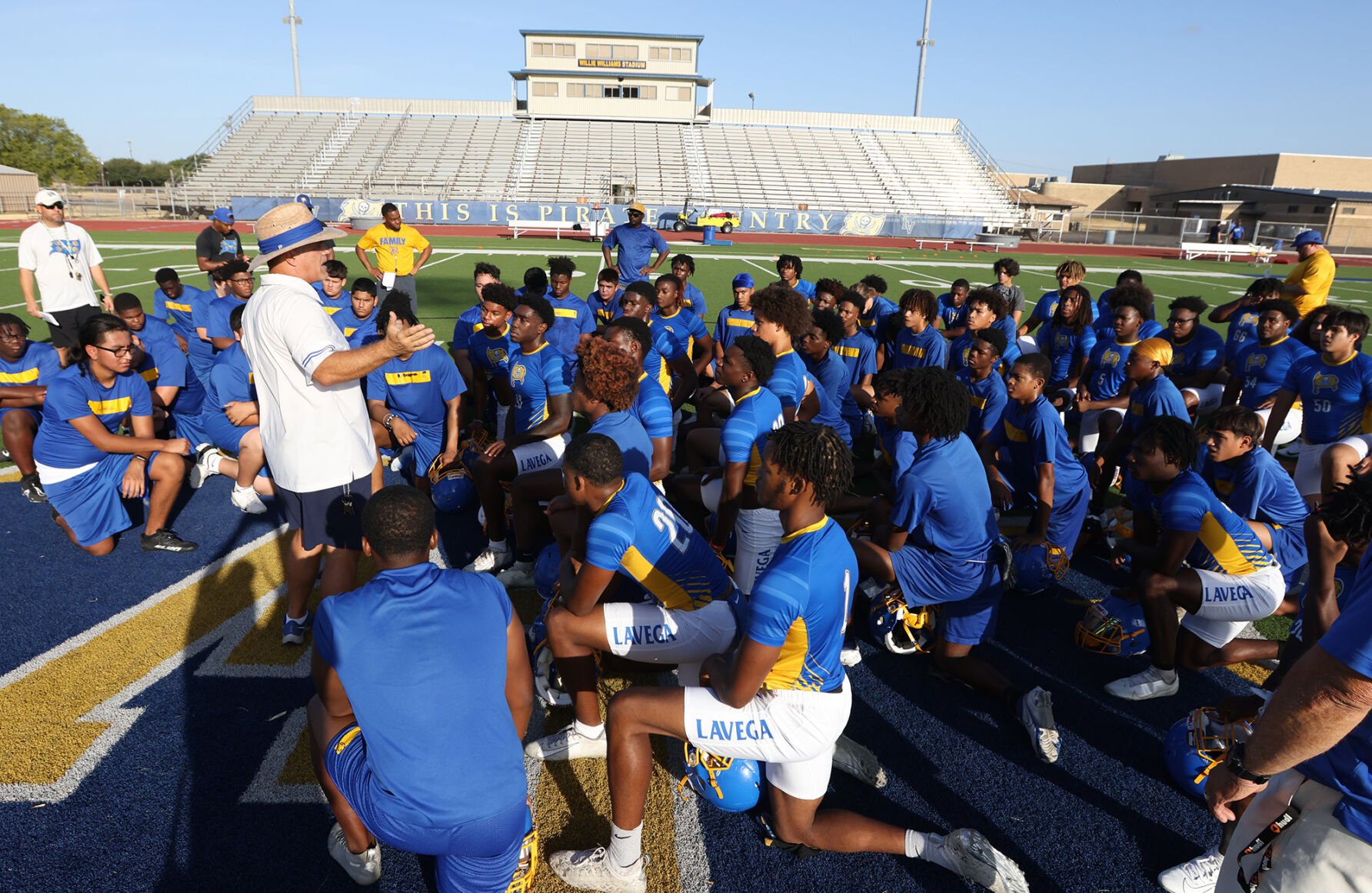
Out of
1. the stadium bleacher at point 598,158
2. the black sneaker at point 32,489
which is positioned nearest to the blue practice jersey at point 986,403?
the black sneaker at point 32,489

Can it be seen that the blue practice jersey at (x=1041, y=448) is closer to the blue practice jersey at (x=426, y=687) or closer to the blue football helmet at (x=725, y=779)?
the blue football helmet at (x=725, y=779)

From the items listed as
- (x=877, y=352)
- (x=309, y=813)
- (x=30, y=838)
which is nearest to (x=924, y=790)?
(x=309, y=813)

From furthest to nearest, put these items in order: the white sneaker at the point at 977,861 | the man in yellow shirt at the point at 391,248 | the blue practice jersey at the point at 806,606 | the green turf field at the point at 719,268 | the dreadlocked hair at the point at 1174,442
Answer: the green turf field at the point at 719,268 → the man in yellow shirt at the point at 391,248 → the dreadlocked hair at the point at 1174,442 → the white sneaker at the point at 977,861 → the blue practice jersey at the point at 806,606

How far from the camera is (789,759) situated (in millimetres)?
2697

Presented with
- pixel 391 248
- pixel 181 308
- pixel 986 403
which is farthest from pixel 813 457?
pixel 391 248

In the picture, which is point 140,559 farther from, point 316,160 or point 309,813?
point 316,160

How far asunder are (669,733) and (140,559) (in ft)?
15.5

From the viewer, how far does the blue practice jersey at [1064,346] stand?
796 cm

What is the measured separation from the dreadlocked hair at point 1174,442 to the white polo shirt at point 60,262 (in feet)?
33.3

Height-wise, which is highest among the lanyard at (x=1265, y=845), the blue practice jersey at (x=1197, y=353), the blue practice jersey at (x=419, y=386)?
the blue practice jersey at (x=1197, y=353)

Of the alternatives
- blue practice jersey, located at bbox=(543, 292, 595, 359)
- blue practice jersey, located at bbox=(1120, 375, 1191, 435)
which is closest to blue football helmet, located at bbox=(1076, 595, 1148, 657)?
blue practice jersey, located at bbox=(1120, 375, 1191, 435)

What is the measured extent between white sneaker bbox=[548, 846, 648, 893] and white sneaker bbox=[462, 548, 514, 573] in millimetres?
2617

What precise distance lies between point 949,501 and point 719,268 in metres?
19.5

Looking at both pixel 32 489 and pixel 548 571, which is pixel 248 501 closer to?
pixel 32 489
